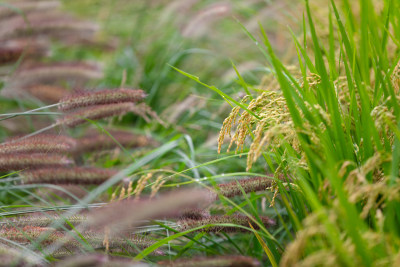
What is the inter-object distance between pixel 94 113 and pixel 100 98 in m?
0.16

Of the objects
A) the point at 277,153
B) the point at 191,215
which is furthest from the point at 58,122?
the point at 277,153

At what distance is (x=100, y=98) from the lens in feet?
5.78

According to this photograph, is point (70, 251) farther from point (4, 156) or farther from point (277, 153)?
point (277, 153)

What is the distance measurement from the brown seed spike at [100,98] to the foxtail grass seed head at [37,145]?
0.15 m

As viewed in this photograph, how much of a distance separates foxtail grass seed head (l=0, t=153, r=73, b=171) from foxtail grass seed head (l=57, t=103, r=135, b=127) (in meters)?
0.17

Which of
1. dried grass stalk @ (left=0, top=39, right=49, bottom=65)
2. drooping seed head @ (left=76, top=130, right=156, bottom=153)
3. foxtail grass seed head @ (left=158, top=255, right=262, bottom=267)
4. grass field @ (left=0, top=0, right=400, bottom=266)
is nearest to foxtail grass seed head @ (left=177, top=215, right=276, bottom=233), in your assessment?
grass field @ (left=0, top=0, right=400, bottom=266)

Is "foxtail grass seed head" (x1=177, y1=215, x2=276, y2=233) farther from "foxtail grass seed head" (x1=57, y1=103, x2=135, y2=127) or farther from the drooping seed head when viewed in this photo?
the drooping seed head

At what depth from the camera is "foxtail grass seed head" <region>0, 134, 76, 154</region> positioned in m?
1.72

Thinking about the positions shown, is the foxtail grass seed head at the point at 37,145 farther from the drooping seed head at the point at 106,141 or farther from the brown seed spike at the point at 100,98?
the drooping seed head at the point at 106,141

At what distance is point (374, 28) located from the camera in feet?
4.89

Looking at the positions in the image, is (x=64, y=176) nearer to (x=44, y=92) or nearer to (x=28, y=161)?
(x=28, y=161)

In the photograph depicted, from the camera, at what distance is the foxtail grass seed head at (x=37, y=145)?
1.72m

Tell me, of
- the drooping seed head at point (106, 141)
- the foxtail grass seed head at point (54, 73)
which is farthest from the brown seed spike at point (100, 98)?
the foxtail grass seed head at point (54, 73)

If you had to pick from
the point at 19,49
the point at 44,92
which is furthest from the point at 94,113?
the point at 19,49
